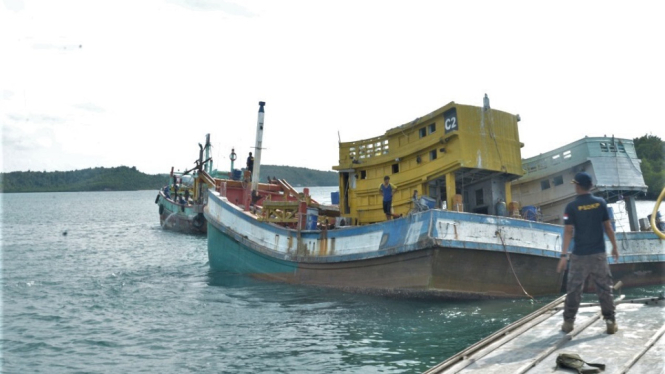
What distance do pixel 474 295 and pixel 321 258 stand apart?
13.5 ft

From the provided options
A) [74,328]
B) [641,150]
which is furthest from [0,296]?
[641,150]

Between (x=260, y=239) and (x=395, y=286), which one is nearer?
(x=395, y=286)

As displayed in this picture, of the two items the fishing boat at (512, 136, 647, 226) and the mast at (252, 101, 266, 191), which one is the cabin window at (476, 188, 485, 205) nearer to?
the fishing boat at (512, 136, 647, 226)

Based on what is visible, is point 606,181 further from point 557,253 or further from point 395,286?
point 395,286

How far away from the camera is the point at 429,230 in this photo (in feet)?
39.4

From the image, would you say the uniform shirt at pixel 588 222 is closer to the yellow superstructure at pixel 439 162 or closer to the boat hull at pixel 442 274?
the boat hull at pixel 442 274

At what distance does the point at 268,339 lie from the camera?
10328 millimetres

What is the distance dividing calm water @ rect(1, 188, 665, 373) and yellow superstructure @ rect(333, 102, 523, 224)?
3263mm

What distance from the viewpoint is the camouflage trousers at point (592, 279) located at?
20.1 feet

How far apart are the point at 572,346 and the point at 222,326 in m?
7.61

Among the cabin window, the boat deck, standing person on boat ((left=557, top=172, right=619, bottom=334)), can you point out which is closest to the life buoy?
the cabin window

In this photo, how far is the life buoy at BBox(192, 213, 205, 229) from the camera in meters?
36.6

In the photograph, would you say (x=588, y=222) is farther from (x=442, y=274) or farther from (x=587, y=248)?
(x=442, y=274)

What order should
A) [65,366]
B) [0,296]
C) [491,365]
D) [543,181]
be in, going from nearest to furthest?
[491,365] < [65,366] < [0,296] < [543,181]
